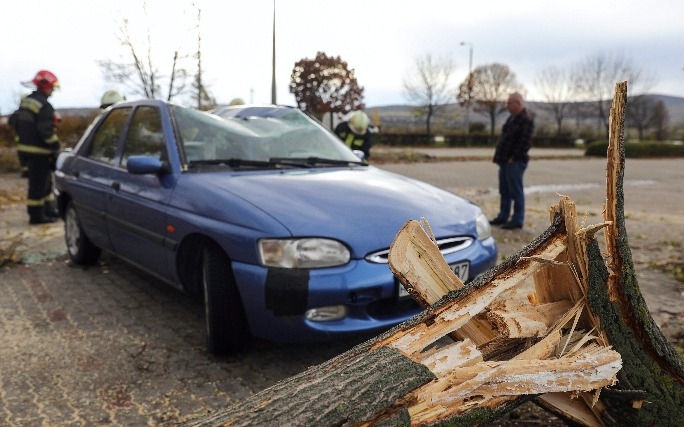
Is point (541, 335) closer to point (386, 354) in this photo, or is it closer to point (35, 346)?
point (386, 354)

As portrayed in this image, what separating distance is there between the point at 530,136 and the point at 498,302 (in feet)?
19.4

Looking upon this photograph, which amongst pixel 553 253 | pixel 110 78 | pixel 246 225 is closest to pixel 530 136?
pixel 246 225

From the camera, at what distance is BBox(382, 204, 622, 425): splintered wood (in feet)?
5.52

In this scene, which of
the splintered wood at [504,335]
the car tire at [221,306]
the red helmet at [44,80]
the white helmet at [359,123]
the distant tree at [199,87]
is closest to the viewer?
the splintered wood at [504,335]

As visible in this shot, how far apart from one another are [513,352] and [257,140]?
2.56 metres

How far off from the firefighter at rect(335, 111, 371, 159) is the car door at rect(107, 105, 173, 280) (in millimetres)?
4507

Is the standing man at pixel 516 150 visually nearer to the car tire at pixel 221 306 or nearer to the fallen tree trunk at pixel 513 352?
the car tire at pixel 221 306

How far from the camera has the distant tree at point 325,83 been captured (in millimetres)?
52312

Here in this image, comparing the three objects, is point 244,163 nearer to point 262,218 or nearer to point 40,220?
point 262,218

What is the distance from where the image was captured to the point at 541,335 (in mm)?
1894

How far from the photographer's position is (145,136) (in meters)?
4.15

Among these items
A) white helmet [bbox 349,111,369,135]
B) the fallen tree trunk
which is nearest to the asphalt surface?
the fallen tree trunk

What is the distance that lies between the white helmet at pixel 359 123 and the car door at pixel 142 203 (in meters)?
4.49

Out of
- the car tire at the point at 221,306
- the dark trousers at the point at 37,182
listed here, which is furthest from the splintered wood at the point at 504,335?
the dark trousers at the point at 37,182
